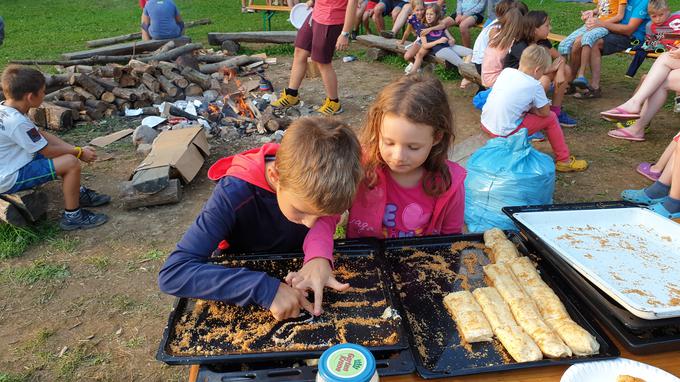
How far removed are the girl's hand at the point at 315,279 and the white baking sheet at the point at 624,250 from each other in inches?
33.3

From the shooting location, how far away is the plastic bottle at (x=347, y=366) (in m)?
1.10

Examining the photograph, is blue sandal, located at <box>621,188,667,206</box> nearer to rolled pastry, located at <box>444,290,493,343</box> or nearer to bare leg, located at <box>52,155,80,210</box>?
rolled pastry, located at <box>444,290,493,343</box>

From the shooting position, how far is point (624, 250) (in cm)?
186

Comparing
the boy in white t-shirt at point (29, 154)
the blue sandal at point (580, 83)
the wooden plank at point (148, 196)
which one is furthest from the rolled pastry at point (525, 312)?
the blue sandal at point (580, 83)

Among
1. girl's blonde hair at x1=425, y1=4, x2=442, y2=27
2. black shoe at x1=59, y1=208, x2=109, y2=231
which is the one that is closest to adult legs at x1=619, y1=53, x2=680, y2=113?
girl's blonde hair at x1=425, y1=4, x2=442, y2=27

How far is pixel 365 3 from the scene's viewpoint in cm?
1114

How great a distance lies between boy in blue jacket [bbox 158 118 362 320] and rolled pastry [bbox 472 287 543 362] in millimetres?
511

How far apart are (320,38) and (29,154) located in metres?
3.58

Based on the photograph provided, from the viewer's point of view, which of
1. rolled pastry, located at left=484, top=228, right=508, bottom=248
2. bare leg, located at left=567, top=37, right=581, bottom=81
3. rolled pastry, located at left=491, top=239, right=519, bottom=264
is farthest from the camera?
bare leg, located at left=567, top=37, right=581, bottom=81

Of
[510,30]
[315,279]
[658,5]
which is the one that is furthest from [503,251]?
[658,5]

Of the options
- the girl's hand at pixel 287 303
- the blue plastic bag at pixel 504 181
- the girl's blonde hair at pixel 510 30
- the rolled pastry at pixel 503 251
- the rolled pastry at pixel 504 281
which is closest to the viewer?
the girl's hand at pixel 287 303

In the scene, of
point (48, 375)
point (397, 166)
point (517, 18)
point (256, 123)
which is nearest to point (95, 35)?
point (256, 123)

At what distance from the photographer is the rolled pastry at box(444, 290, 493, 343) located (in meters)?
1.48

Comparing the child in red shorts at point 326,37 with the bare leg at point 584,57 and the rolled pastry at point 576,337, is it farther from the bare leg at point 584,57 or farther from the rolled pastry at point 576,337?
the rolled pastry at point 576,337
